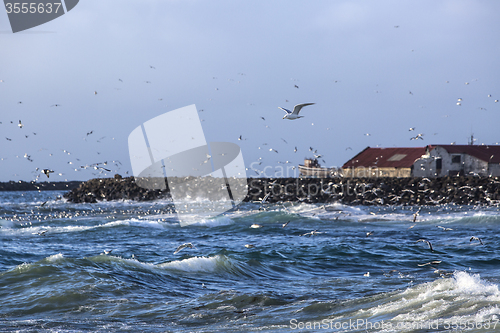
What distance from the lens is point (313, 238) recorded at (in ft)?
64.4

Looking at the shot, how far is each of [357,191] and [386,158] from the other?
→ 14.2 meters

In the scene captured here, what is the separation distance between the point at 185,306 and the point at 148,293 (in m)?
1.46

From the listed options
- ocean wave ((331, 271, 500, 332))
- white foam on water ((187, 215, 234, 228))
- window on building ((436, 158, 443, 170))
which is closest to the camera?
ocean wave ((331, 271, 500, 332))

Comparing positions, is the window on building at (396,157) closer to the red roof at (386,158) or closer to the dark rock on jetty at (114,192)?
the red roof at (386,158)

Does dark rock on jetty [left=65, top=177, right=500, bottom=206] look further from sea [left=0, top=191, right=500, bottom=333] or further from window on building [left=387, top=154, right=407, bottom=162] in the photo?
sea [left=0, top=191, right=500, bottom=333]

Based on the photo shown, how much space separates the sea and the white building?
32439 mm

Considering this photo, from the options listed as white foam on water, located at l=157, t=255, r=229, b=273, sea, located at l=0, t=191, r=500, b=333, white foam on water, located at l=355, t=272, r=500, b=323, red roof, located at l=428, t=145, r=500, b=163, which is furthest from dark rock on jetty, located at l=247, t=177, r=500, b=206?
white foam on water, located at l=355, t=272, r=500, b=323

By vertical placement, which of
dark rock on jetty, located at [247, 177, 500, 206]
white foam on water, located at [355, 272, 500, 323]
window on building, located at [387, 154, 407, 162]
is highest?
white foam on water, located at [355, 272, 500, 323]

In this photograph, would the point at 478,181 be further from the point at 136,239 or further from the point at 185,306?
the point at 185,306

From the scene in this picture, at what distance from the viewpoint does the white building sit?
5178 centimetres

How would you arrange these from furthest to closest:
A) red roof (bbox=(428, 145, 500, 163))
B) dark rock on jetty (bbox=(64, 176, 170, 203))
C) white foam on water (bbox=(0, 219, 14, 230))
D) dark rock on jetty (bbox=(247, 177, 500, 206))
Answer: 1. dark rock on jetty (bbox=(64, 176, 170, 203))
2. red roof (bbox=(428, 145, 500, 163))
3. dark rock on jetty (bbox=(247, 177, 500, 206))
4. white foam on water (bbox=(0, 219, 14, 230))

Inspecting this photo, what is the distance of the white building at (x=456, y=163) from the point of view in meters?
51.8

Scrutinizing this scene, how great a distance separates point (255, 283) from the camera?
11.5 m

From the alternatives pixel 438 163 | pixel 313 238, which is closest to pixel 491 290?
pixel 313 238
